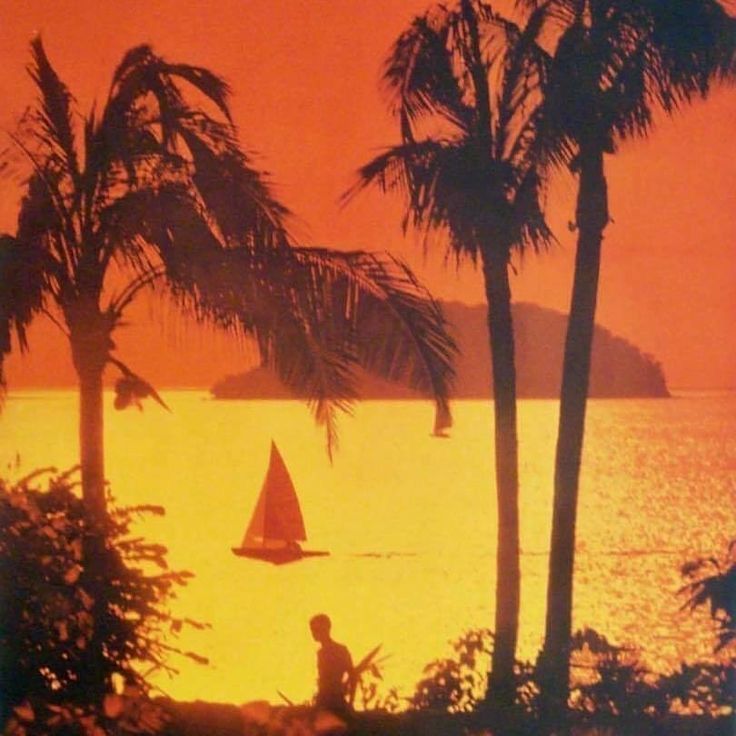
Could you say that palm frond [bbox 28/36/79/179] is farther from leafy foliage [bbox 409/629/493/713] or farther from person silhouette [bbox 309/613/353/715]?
leafy foliage [bbox 409/629/493/713]

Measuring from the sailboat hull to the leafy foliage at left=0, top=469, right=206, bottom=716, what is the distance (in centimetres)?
32

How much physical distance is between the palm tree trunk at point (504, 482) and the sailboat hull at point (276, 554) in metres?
0.90

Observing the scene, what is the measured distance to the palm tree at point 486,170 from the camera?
662 cm

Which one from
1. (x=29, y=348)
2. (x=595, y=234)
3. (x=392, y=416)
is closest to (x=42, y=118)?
(x=29, y=348)

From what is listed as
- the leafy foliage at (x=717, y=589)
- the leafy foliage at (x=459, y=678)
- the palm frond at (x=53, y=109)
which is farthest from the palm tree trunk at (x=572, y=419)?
the palm frond at (x=53, y=109)

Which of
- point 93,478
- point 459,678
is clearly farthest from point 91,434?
point 459,678

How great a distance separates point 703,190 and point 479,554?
216 cm

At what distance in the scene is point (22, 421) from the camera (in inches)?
265

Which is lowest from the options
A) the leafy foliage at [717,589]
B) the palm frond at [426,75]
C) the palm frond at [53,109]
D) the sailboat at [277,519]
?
the leafy foliage at [717,589]

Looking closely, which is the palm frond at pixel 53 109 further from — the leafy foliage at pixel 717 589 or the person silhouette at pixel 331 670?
the leafy foliage at pixel 717 589

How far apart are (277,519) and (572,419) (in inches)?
61.2

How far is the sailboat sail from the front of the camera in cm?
657

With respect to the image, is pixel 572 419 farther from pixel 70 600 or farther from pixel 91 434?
pixel 70 600

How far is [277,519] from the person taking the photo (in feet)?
21.6
